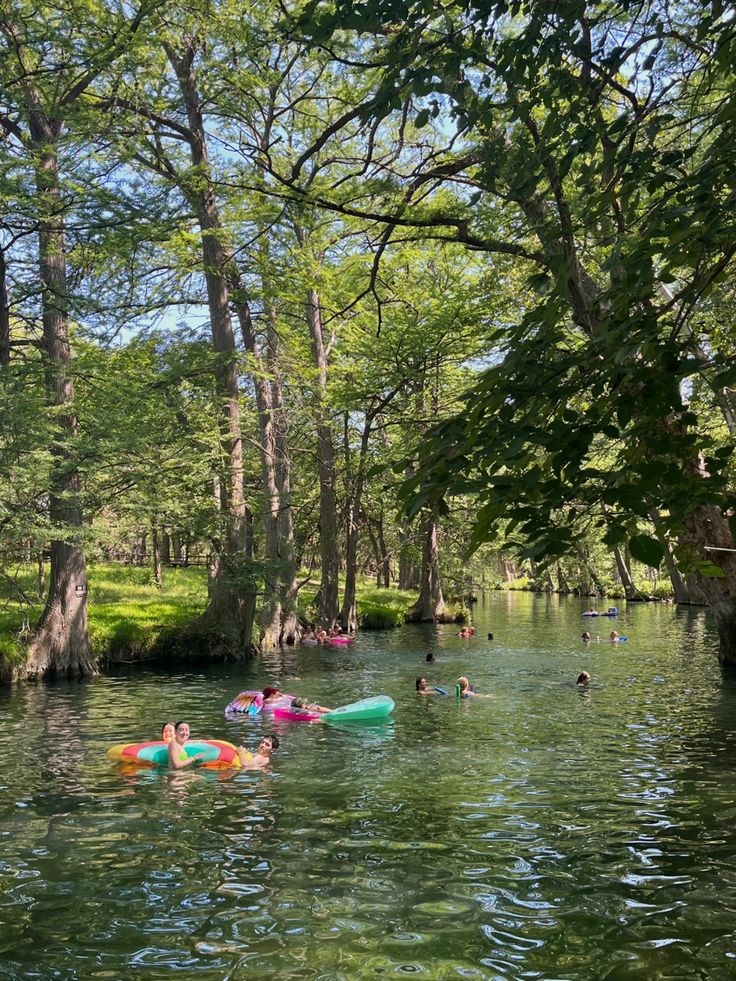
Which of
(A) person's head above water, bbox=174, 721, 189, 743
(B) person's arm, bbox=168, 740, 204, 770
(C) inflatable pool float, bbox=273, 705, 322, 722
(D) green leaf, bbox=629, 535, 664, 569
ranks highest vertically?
(D) green leaf, bbox=629, 535, 664, 569

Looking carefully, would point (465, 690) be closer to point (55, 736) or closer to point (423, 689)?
point (423, 689)

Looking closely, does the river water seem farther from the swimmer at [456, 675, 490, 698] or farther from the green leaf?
the green leaf

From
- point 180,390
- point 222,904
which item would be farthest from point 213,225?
point 222,904

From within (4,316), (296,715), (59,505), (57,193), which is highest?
(57,193)

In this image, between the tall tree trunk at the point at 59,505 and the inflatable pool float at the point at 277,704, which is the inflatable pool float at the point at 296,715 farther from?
the tall tree trunk at the point at 59,505

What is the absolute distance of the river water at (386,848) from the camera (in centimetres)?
526

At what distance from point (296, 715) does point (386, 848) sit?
7786mm

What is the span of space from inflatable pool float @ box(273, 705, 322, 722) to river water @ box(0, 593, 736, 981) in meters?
0.68

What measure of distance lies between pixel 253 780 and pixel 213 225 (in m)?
15.8

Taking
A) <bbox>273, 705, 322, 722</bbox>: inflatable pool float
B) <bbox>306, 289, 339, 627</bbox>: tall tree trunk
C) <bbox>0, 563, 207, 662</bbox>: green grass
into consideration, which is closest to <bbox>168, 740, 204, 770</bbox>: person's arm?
<bbox>273, 705, 322, 722</bbox>: inflatable pool float

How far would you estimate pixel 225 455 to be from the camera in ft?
73.3

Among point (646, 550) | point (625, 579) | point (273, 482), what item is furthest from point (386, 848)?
point (625, 579)

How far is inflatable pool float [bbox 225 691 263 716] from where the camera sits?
1491 centimetres

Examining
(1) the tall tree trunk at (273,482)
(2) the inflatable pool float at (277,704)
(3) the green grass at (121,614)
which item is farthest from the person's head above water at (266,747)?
(1) the tall tree trunk at (273,482)
